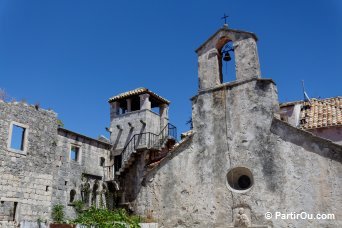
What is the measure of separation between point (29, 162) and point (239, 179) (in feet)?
39.8

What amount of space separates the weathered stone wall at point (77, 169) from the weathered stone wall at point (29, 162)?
23.9 inches

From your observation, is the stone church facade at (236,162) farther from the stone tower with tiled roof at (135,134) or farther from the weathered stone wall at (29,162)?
the stone tower with tiled roof at (135,134)

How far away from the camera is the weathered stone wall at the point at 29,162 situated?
18.3 metres

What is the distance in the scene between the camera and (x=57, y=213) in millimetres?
20031

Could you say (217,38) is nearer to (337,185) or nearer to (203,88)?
(203,88)

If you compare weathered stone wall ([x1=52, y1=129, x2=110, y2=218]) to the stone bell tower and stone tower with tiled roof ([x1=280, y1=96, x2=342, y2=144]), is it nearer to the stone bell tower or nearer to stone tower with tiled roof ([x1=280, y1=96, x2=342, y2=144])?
the stone bell tower

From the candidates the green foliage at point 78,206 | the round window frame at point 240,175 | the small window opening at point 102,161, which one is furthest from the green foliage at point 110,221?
the small window opening at point 102,161

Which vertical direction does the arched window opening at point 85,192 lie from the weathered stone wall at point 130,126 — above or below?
below

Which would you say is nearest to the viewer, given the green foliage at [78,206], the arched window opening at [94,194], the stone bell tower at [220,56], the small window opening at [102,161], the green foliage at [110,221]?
the green foliage at [110,221]

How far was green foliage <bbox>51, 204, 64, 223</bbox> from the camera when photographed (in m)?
19.8

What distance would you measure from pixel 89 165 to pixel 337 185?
16.4 meters

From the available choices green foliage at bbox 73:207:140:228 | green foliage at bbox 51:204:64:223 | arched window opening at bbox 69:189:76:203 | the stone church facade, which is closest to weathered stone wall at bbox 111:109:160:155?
arched window opening at bbox 69:189:76:203

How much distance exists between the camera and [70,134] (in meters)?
22.3

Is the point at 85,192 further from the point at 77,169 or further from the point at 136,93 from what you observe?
the point at 136,93
